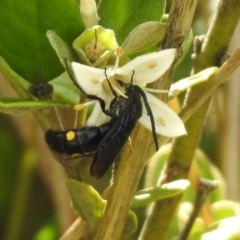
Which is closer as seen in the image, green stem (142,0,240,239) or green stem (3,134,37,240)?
green stem (142,0,240,239)

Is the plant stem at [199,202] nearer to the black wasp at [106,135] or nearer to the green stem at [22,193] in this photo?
the black wasp at [106,135]

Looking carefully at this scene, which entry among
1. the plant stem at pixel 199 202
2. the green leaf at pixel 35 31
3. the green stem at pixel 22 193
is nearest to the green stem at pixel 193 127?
the plant stem at pixel 199 202

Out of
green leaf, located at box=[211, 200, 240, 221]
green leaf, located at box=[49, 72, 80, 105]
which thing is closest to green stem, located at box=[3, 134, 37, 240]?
green leaf, located at box=[211, 200, 240, 221]

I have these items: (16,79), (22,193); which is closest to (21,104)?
(16,79)

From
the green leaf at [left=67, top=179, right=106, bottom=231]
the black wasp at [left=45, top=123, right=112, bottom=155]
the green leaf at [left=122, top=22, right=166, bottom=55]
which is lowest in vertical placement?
the green leaf at [left=67, top=179, right=106, bottom=231]

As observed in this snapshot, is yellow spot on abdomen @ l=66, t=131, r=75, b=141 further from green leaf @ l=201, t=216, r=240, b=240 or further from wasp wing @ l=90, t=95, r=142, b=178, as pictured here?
green leaf @ l=201, t=216, r=240, b=240

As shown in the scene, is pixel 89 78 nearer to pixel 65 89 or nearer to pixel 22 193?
pixel 65 89

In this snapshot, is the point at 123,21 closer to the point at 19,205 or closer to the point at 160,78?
the point at 160,78

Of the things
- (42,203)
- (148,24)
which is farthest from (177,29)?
(42,203)
